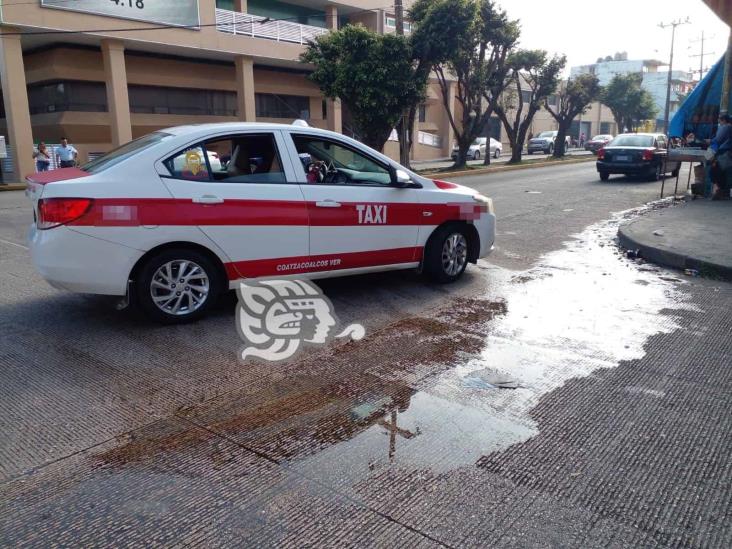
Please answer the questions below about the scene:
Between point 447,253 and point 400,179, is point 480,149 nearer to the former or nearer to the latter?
point 447,253

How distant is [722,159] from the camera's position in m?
13.1

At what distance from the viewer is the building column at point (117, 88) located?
74.1 feet

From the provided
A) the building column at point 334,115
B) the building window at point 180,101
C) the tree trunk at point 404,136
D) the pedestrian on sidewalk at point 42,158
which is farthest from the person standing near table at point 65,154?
the building column at point 334,115

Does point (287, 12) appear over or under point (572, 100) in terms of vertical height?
over

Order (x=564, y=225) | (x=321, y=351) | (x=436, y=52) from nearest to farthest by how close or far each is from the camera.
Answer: (x=321, y=351) → (x=564, y=225) → (x=436, y=52)

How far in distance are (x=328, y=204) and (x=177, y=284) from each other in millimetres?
1522

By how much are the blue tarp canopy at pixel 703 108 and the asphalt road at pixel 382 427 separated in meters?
10.7

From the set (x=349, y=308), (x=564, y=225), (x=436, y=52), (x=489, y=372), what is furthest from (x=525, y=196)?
(x=489, y=372)

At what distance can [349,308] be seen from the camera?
19.5 ft

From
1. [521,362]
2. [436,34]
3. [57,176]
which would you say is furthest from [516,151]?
[57,176]

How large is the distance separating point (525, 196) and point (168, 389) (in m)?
13.3

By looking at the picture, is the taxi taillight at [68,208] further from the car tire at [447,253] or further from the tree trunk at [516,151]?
the tree trunk at [516,151]

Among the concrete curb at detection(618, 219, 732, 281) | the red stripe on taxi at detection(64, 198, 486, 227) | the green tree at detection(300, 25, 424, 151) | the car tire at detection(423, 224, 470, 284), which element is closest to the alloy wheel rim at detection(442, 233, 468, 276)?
the car tire at detection(423, 224, 470, 284)

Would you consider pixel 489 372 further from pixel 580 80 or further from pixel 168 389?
pixel 580 80
